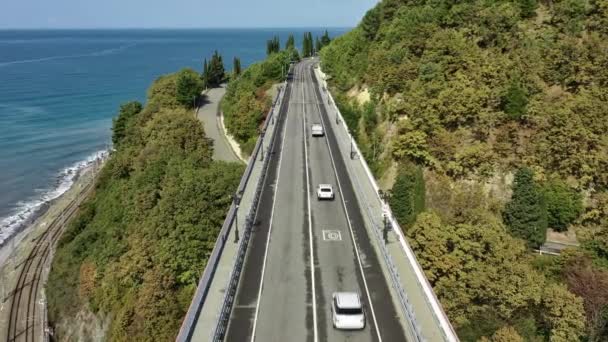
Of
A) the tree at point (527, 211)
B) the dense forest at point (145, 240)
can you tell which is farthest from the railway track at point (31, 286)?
the tree at point (527, 211)

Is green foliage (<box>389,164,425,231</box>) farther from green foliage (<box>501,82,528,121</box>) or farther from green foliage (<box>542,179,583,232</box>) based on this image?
green foliage (<box>501,82,528,121</box>)

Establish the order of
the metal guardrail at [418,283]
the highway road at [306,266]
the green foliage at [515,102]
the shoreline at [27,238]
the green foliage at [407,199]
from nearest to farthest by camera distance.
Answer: the metal guardrail at [418,283], the highway road at [306,266], the green foliage at [407,199], the green foliage at [515,102], the shoreline at [27,238]

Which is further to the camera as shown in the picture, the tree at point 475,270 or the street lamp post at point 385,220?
the street lamp post at point 385,220

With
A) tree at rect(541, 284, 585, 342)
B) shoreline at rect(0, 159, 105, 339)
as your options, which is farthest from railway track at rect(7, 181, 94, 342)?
tree at rect(541, 284, 585, 342)

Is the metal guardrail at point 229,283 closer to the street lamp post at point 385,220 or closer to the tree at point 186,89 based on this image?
the street lamp post at point 385,220

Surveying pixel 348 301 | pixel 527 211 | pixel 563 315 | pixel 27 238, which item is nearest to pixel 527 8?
pixel 527 211

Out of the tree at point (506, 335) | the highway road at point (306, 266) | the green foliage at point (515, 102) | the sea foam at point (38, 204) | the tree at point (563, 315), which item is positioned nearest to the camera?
the highway road at point (306, 266)
